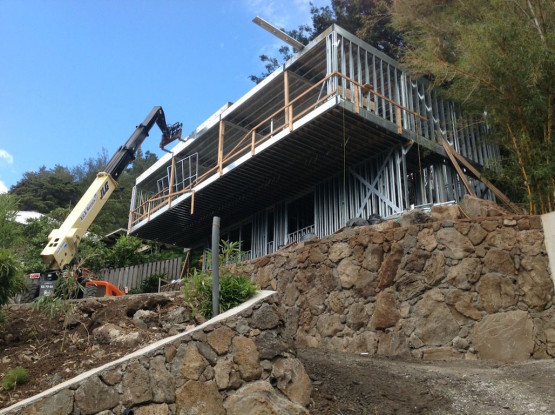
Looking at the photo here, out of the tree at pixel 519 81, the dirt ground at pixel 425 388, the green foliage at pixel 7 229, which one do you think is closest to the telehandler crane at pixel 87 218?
the green foliage at pixel 7 229

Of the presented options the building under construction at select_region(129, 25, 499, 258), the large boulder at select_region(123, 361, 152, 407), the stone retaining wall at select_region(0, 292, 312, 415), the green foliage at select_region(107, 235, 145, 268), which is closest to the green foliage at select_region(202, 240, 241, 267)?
the stone retaining wall at select_region(0, 292, 312, 415)

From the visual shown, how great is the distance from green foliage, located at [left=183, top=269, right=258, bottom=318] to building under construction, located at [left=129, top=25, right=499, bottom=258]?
22.6 ft

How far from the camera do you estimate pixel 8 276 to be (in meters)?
6.32

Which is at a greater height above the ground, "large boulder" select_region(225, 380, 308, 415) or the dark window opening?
the dark window opening

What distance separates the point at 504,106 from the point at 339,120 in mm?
3781

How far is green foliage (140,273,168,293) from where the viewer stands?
16188 mm

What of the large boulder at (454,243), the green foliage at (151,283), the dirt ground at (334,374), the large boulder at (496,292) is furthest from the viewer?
the green foliage at (151,283)

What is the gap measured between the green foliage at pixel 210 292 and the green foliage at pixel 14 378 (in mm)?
1801

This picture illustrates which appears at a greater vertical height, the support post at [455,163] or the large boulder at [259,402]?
the support post at [455,163]

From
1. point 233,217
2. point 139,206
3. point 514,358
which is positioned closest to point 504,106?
point 514,358

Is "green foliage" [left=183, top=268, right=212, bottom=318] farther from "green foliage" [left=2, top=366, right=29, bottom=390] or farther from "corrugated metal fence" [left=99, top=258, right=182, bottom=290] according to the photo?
"corrugated metal fence" [left=99, top=258, right=182, bottom=290]

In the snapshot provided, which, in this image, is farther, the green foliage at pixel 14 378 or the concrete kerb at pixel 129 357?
the green foliage at pixel 14 378

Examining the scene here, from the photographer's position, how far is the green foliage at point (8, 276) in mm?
6277

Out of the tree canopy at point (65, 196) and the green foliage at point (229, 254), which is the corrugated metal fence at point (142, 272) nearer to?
the green foliage at point (229, 254)
